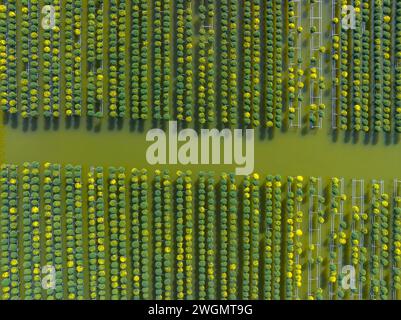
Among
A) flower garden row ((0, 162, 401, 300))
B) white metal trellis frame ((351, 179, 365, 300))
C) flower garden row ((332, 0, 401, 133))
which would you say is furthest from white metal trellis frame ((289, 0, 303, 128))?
white metal trellis frame ((351, 179, 365, 300))

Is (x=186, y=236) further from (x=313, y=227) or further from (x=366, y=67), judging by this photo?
(x=366, y=67)

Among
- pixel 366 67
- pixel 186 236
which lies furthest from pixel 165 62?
pixel 366 67

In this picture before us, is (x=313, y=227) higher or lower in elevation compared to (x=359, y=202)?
lower

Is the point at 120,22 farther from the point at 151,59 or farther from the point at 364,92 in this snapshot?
the point at 364,92

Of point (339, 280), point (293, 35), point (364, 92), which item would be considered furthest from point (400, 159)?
point (293, 35)

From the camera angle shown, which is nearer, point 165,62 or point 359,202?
point 165,62

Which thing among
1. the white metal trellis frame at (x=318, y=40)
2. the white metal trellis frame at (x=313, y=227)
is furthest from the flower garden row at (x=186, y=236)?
the white metal trellis frame at (x=318, y=40)

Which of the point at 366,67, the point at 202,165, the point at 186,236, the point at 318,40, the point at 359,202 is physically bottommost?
the point at 186,236

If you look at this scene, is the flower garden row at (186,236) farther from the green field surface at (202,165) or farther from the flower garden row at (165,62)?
the flower garden row at (165,62)

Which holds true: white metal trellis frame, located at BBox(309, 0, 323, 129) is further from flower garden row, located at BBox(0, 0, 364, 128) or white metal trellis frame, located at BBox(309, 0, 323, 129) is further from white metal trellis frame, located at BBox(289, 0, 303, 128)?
white metal trellis frame, located at BBox(289, 0, 303, 128)
